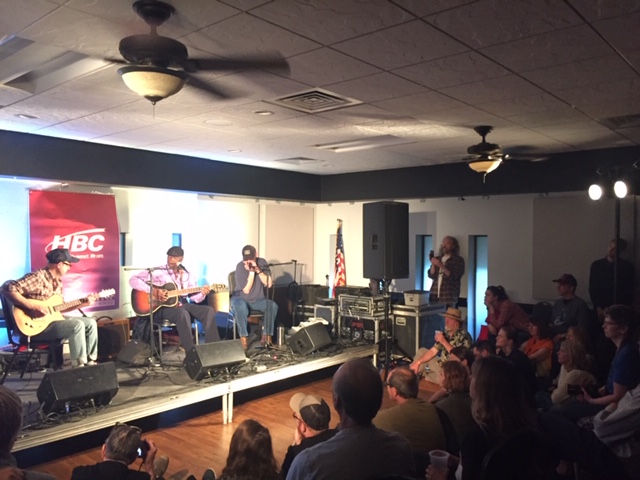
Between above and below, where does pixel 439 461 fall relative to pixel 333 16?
below

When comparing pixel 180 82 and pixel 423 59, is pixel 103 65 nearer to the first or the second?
pixel 180 82

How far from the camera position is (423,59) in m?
3.04

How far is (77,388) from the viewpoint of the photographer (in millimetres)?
4094

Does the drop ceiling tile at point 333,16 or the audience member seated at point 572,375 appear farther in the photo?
the audience member seated at point 572,375

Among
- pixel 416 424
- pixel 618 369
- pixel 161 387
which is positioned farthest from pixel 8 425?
pixel 618 369

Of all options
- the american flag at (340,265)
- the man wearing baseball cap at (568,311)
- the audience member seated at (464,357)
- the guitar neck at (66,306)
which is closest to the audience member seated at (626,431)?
the audience member seated at (464,357)

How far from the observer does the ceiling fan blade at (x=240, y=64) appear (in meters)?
3.06

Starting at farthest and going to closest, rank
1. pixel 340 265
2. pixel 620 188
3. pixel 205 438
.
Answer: pixel 340 265
pixel 620 188
pixel 205 438

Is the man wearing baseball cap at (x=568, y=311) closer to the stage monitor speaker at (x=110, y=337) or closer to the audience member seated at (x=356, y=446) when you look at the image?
the audience member seated at (x=356, y=446)

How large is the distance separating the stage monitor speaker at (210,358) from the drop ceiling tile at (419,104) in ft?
8.82

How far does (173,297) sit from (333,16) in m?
4.08

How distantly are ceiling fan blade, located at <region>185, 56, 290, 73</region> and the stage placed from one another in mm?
2698

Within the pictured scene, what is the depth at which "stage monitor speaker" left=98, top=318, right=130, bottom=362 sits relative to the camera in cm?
629

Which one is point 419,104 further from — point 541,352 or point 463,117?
point 541,352
